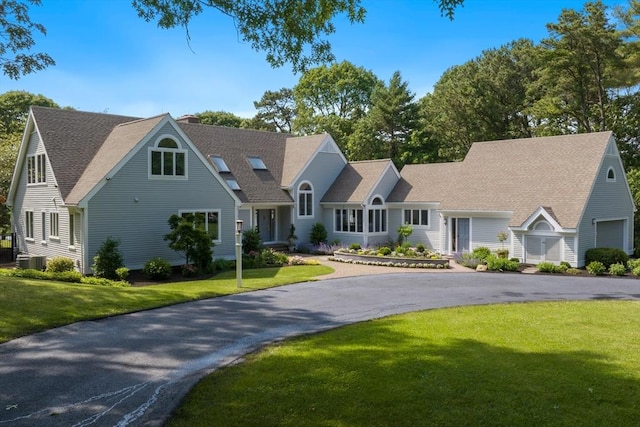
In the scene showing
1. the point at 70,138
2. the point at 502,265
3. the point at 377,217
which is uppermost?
the point at 70,138

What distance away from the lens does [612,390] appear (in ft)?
23.8

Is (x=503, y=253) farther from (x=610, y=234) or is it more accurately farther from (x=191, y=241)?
(x=191, y=241)

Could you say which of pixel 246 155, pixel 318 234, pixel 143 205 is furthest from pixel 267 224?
pixel 143 205

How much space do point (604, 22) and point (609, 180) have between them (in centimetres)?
1407

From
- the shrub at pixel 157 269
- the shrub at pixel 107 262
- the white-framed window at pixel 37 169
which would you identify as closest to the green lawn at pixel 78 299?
the shrub at pixel 157 269

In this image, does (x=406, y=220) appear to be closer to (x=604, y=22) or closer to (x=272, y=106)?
(x=604, y=22)

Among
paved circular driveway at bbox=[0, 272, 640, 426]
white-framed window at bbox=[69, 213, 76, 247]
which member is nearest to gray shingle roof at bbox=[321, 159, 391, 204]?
paved circular driveway at bbox=[0, 272, 640, 426]

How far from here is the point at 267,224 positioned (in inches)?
1259

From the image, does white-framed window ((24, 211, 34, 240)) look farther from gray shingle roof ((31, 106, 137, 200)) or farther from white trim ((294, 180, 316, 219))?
white trim ((294, 180, 316, 219))

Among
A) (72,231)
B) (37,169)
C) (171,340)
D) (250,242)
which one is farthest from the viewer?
(250,242)

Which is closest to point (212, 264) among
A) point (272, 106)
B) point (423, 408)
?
point (423, 408)

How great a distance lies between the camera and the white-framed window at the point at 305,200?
1281 inches

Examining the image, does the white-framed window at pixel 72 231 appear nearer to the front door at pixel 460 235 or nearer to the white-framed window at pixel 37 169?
the white-framed window at pixel 37 169

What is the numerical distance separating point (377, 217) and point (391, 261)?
286 inches
